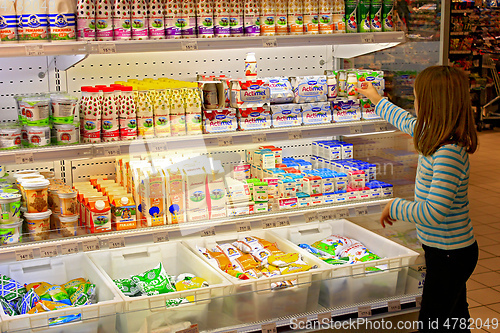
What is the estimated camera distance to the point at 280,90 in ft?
9.92

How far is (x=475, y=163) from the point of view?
27.9 feet

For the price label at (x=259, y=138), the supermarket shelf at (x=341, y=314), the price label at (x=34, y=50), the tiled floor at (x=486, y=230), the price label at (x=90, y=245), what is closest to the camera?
the price label at (x=34, y=50)

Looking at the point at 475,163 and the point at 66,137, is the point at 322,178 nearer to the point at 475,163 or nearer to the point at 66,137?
the point at 66,137

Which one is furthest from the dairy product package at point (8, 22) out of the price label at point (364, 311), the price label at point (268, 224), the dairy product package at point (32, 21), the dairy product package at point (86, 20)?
the price label at point (364, 311)

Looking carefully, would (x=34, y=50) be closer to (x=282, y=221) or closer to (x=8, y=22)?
(x=8, y=22)

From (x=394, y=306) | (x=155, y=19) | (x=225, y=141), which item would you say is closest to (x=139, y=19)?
(x=155, y=19)

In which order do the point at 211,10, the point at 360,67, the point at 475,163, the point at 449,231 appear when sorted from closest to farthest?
the point at 449,231, the point at 211,10, the point at 360,67, the point at 475,163

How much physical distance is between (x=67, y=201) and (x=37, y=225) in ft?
0.55

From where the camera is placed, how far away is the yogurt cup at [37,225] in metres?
2.51

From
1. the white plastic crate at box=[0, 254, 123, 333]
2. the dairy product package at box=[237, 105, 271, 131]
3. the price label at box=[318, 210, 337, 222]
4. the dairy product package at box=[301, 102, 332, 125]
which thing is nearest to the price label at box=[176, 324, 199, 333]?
the white plastic crate at box=[0, 254, 123, 333]

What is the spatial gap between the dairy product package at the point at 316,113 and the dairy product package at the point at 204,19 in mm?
666

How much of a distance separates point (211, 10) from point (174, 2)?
180 mm

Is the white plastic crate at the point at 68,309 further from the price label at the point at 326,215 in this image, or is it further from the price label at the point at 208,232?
the price label at the point at 326,215

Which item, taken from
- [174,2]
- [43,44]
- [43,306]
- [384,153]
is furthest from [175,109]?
[384,153]
